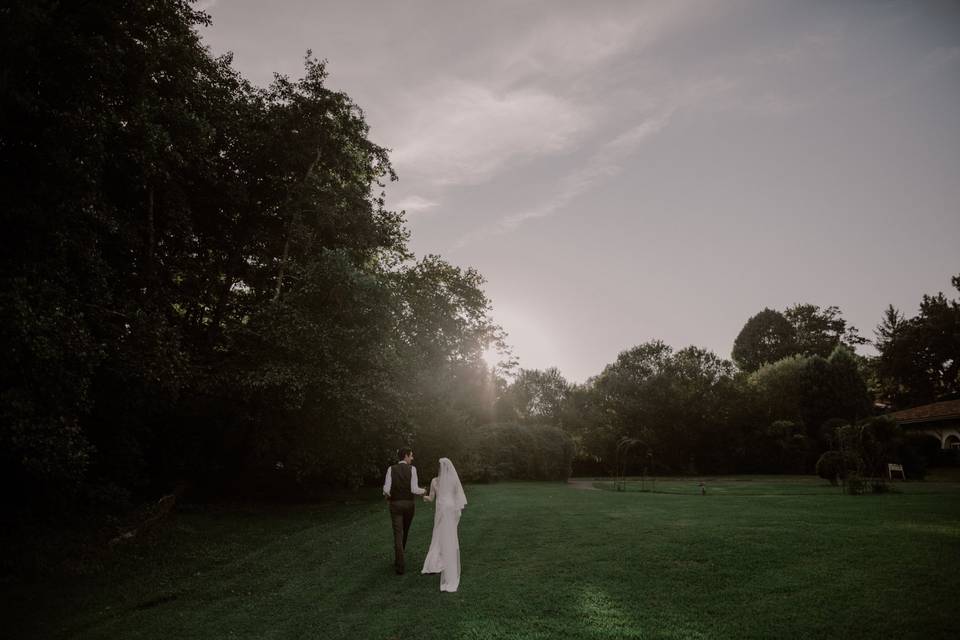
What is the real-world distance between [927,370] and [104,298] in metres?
74.3

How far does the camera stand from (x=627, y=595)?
7273 mm

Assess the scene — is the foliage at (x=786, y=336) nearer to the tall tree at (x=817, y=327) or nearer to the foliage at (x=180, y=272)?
the tall tree at (x=817, y=327)

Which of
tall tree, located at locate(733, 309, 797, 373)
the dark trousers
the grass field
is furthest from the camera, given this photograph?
tall tree, located at locate(733, 309, 797, 373)

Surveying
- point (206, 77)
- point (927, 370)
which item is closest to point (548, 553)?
point (206, 77)

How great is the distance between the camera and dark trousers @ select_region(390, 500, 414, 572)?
9570mm

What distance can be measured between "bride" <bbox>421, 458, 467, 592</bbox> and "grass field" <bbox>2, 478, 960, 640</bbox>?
1.06 feet

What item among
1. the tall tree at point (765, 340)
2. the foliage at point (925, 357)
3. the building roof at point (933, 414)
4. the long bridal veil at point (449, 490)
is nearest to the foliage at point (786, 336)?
the tall tree at point (765, 340)

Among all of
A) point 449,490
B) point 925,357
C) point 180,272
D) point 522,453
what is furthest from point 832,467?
point 925,357

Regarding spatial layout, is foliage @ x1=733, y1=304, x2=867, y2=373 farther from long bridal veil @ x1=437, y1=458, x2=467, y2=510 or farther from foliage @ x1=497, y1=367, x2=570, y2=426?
long bridal veil @ x1=437, y1=458, x2=467, y2=510

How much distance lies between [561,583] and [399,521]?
3442 mm

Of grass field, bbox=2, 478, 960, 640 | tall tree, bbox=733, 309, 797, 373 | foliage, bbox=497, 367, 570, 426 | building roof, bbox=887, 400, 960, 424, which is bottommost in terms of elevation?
grass field, bbox=2, 478, 960, 640

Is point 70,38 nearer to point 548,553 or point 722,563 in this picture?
point 548,553

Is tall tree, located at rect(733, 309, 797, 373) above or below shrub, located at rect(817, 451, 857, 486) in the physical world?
above

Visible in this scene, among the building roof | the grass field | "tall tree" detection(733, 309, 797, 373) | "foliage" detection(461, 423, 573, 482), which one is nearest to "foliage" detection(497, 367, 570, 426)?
"foliage" detection(461, 423, 573, 482)
